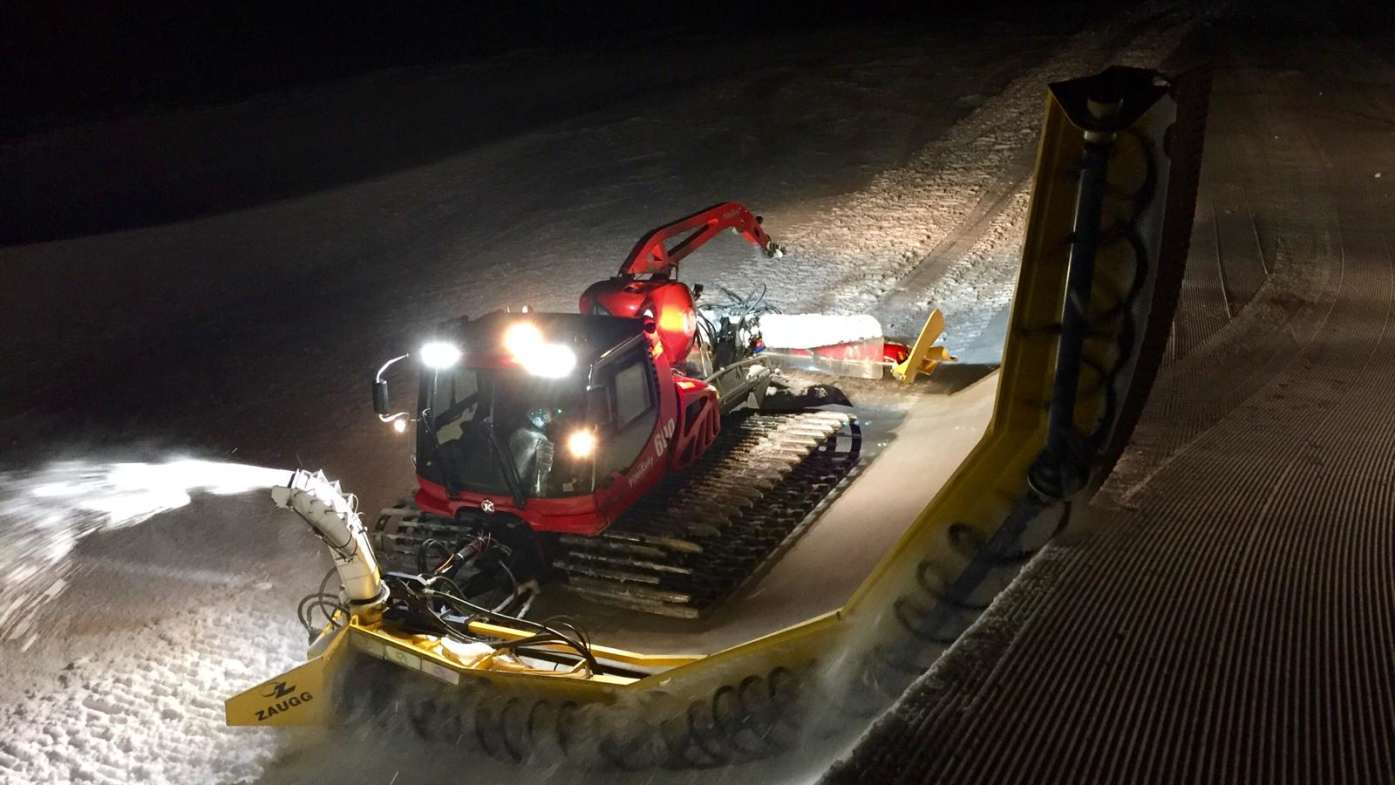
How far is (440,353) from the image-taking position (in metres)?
6.46

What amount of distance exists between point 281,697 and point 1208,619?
4369 millimetres

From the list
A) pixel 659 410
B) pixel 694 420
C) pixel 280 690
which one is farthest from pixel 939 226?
pixel 280 690

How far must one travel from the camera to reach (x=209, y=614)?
6719mm

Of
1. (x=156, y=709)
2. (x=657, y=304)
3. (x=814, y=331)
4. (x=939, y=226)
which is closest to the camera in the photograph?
(x=156, y=709)

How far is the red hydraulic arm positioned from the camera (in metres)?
8.67

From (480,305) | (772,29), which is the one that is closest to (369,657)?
(480,305)

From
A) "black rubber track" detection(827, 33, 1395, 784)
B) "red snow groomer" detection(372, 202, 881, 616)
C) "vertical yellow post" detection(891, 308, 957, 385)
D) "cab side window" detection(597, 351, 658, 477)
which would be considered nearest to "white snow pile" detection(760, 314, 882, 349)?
"vertical yellow post" detection(891, 308, 957, 385)

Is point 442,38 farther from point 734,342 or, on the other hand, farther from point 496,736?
point 496,736

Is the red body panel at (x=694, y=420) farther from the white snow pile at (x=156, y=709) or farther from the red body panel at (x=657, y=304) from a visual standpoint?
the white snow pile at (x=156, y=709)

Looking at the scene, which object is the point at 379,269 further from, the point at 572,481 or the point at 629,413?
the point at 572,481

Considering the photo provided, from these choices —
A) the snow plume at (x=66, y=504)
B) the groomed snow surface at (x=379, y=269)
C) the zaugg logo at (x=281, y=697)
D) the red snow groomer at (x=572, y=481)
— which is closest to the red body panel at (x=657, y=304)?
the red snow groomer at (x=572, y=481)

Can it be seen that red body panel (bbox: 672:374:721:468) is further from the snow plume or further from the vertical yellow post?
the snow plume

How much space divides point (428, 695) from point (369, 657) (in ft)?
1.35

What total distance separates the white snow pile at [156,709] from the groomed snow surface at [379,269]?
15mm
